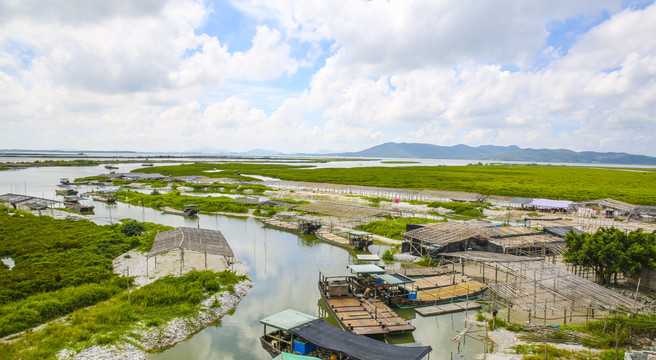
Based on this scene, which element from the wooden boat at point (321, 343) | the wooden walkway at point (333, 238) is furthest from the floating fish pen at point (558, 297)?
the wooden walkway at point (333, 238)

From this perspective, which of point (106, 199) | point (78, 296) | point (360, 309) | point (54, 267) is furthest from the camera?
point (106, 199)

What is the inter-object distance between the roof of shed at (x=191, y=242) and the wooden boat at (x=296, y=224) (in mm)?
12228

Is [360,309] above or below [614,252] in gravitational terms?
below

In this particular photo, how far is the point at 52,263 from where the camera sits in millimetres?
23188

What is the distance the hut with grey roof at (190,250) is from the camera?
23.3m

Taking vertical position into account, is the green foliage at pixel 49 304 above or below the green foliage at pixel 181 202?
above

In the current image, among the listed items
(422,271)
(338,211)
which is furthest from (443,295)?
(338,211)

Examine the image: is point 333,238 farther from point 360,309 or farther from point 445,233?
point 360,309

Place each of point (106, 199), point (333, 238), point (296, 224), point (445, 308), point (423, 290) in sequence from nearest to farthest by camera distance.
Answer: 1. point (445, 308)
2. point (423, 290)
3. point (333, 238)
4. point (296, 224)
5. point (106, 199)

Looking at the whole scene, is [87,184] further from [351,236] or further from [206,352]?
[206,352]

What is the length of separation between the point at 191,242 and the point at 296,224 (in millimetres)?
17980

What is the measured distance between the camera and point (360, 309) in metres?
18.5

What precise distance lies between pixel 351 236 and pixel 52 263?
23.6m

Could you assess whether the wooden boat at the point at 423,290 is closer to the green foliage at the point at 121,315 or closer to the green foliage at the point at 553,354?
the green foliage at the point at 553,354
